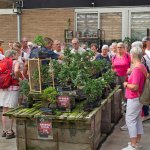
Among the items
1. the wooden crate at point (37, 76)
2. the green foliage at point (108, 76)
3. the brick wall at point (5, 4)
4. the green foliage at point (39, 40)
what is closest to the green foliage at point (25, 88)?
the wooden crate at point (37, 76)

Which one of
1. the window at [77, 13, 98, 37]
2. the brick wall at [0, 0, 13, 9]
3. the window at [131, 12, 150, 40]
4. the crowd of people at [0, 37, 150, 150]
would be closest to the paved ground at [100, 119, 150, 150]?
the crowd of people at [0, 37, 150, 150]

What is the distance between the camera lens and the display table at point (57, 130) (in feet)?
17.5

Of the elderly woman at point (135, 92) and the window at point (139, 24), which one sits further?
the window at point (139, 24)

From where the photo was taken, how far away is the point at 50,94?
216 inches

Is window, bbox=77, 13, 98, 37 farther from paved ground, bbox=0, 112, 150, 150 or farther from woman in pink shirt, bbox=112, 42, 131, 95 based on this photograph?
paved ground, bbox=0, 112, 150, 150

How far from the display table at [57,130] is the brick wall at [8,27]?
8.62 metres

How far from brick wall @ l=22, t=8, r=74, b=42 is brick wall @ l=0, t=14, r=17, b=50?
36 cm

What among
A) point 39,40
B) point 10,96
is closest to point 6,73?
point 10,96

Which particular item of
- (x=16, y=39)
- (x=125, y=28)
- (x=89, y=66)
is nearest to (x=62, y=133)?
(x=89, y=66)

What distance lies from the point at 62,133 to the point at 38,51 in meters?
1.41

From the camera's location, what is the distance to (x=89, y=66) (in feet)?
20.8

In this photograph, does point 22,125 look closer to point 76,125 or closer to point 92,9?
point 76,125

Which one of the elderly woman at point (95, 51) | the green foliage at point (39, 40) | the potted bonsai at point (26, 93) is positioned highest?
the green foliage at point (39, 40)

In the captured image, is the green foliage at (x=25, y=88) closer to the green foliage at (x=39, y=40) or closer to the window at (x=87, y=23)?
the green foliage at (x=39, y=40)
